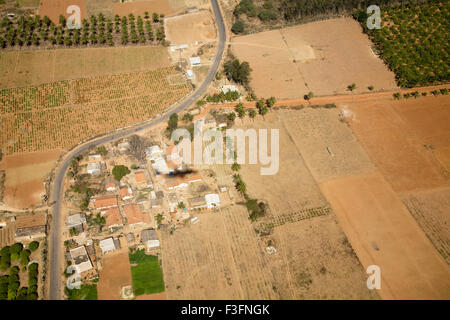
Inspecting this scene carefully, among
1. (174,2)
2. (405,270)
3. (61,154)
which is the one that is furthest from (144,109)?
(405,270)

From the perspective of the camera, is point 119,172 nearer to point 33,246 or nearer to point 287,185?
point 33,246

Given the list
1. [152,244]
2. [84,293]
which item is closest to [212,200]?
[152,244]

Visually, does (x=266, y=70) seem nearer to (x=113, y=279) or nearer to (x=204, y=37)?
(x=204, y=37)

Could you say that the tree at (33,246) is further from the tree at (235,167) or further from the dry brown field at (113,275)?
the tree at (235,167)

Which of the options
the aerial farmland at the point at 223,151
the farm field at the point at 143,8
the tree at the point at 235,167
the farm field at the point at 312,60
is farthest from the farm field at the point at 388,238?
the farm field at the point at 143,8

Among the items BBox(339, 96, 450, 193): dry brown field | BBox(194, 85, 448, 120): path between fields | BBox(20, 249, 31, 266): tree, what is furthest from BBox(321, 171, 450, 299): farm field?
BBox(20, 249, 31, 266): tree
